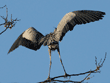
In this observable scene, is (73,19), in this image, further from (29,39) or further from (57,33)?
(29,39)

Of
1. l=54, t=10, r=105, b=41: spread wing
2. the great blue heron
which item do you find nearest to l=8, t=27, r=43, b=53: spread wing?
the great blue heron

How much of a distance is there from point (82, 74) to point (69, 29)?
1649mm

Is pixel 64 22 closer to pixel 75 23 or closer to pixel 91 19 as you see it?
pixel 75 23

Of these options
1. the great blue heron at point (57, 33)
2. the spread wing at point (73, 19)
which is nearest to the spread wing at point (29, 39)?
the great blue heron at point (57, 33)

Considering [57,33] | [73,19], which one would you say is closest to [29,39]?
[57,33]

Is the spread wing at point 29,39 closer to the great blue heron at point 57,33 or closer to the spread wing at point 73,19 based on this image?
the great blue heron at point 57,33

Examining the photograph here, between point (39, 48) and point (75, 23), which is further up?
point (75, 23)

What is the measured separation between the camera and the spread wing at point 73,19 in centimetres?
753

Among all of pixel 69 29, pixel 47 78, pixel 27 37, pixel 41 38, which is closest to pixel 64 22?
pixel 69 29

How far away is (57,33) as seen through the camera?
752 centimetres

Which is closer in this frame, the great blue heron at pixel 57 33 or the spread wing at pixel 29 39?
the great blue heron at pixel 57 33

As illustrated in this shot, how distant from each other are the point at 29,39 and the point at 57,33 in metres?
1.24

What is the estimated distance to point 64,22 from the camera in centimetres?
767

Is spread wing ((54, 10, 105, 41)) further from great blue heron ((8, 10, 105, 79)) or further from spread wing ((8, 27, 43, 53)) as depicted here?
spread wing ((8, 27, 43, 53))
